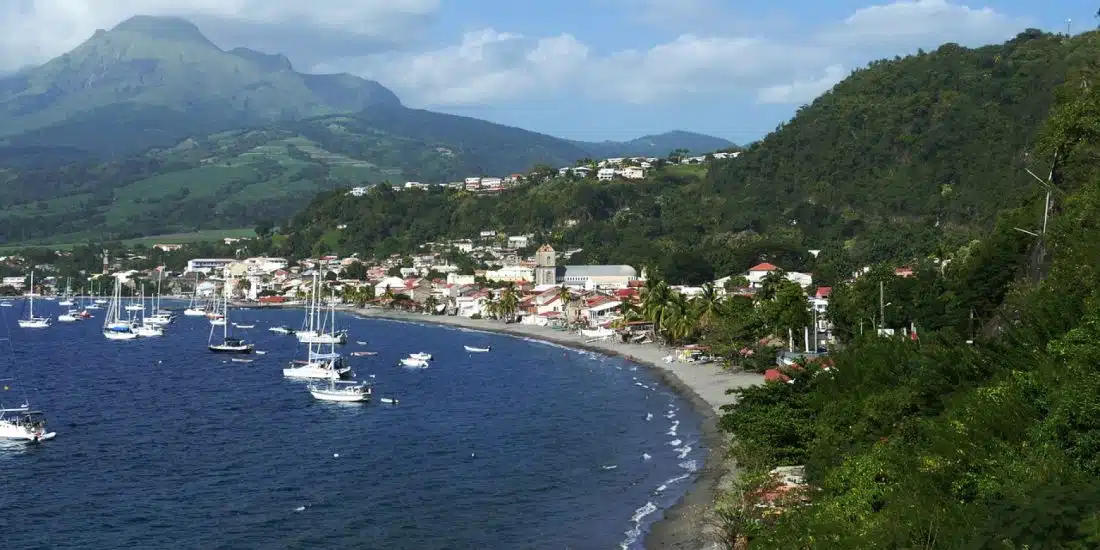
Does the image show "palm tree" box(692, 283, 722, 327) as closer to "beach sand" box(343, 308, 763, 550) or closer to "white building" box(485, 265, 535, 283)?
"beach sand" box(343, 308, 763, 550)

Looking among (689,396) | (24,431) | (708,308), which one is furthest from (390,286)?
(24,431)

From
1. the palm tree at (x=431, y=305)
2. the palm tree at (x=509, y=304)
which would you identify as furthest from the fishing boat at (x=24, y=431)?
the palm tree at (x=431, y=305)

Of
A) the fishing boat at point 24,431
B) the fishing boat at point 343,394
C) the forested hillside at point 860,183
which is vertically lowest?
the fishing boat at point 24,431

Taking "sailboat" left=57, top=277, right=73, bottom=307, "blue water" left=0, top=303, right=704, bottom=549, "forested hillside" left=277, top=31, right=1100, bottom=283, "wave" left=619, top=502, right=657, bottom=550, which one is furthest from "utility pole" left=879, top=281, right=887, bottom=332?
"sailboat" left=57, top=277, right=73, bottom=307

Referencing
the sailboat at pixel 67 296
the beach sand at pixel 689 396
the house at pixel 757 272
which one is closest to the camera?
the beach sand at pixel 689 396

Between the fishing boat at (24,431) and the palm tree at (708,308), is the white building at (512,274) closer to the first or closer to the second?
the palm tree at (708,308)
